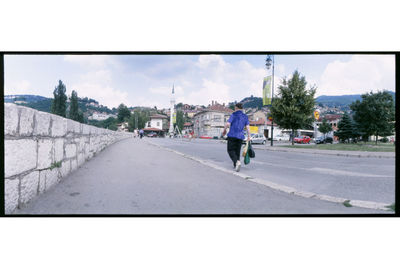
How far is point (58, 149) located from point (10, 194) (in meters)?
1.13

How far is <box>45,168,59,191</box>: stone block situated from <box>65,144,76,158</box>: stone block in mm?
634

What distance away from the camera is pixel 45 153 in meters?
2.52

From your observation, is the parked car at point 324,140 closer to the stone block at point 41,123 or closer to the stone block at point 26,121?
the stone block at point 41,123

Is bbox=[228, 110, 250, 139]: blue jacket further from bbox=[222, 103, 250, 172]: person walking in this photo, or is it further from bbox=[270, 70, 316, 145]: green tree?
bbox=[270, 70, 316, 145]: green tree

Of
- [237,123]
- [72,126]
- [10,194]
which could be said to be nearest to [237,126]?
[237,123]

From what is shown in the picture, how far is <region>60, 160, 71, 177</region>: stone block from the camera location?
310cm

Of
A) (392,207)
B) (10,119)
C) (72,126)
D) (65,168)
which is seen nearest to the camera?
(10,119)

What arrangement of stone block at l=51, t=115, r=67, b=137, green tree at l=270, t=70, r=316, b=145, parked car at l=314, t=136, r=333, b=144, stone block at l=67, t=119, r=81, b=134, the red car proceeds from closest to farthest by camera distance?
stone block at l=51, t=115, r=67, b=137
stone block at l=67, t=119, r=81, b=134
green tree at l=270, t=70, r=316, b=145
parked car at l=314, t=136, r=333, b=144
the red car

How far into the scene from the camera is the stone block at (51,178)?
→ 255 centimetres

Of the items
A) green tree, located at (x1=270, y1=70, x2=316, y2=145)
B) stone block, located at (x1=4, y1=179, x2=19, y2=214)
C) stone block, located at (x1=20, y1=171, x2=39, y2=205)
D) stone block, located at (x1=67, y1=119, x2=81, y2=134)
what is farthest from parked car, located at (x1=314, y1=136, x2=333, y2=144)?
stone block, located at (x1=4, y1=179, x2=19, y2=214)

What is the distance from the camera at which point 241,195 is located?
2.62 m

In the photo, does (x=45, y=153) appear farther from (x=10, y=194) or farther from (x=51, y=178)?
(x=10, y=194)
